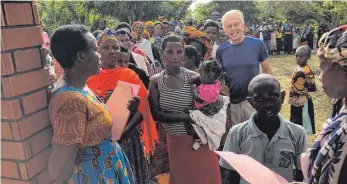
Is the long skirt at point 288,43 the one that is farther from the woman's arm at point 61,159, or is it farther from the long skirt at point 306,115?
the woman's arm at point 61,159

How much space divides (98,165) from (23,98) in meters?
0.60

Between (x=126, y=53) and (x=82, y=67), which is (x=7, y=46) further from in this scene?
(x=126, y=53)

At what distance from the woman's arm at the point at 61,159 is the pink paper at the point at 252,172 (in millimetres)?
815

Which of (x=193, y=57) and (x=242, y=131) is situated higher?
(x=193, y=57)

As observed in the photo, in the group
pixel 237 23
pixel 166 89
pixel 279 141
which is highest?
pixel 237 23

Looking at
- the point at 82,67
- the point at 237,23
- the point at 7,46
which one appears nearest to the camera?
the point at 7,46

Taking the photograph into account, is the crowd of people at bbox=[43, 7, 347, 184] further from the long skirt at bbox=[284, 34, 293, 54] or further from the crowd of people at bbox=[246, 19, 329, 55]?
the long skirt at bbox=[284, 34, 293, 54]

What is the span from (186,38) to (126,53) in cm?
168

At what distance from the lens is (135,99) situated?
8.57ft

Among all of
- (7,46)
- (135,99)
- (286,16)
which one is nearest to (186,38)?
(135,99)

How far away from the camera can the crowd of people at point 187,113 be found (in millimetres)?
1638

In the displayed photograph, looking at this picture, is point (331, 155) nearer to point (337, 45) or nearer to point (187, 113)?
point (337, 45)

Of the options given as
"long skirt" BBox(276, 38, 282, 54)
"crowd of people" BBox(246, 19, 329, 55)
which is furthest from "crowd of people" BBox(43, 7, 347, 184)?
"long skirt" BBox(276, 38, 282, 54)

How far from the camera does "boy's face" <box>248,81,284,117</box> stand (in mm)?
2209
